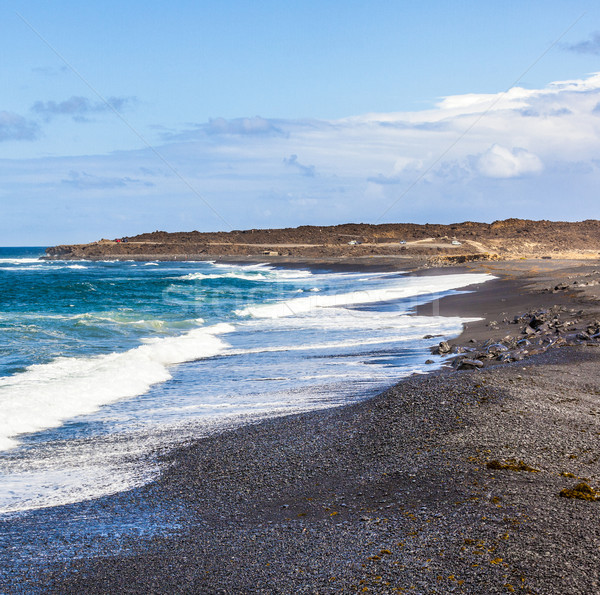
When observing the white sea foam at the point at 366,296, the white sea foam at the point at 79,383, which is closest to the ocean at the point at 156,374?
the white sea foam at the point at 79,383

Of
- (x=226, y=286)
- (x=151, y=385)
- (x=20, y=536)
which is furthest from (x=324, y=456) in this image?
(x=226, y=286)

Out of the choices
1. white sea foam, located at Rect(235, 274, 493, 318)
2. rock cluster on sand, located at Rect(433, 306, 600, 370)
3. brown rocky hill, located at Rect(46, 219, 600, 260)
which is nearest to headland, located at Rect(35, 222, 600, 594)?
rock cluster on sand, located at Rect(433, 306, 600, 370)

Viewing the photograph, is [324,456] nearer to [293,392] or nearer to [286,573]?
[286,573]

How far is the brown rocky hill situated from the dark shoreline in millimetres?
53251

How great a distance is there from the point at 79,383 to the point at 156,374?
186cm

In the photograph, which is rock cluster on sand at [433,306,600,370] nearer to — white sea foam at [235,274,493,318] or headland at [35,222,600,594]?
headland at [35,222,600,594]

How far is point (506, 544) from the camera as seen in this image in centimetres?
457

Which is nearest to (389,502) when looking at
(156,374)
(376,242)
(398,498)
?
(398,498)

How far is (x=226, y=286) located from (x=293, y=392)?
117 ft

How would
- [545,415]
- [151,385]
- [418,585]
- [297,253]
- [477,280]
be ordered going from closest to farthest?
1. [418,585]
2. [545,415]
3. [151,385]
4. [477,280]
5. [297,253]

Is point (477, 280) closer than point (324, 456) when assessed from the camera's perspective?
No

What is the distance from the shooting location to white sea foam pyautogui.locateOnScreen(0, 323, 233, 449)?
10.4 meters

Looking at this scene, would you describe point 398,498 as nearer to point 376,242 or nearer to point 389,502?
point 389,502

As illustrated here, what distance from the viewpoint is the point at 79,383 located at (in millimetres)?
12953
